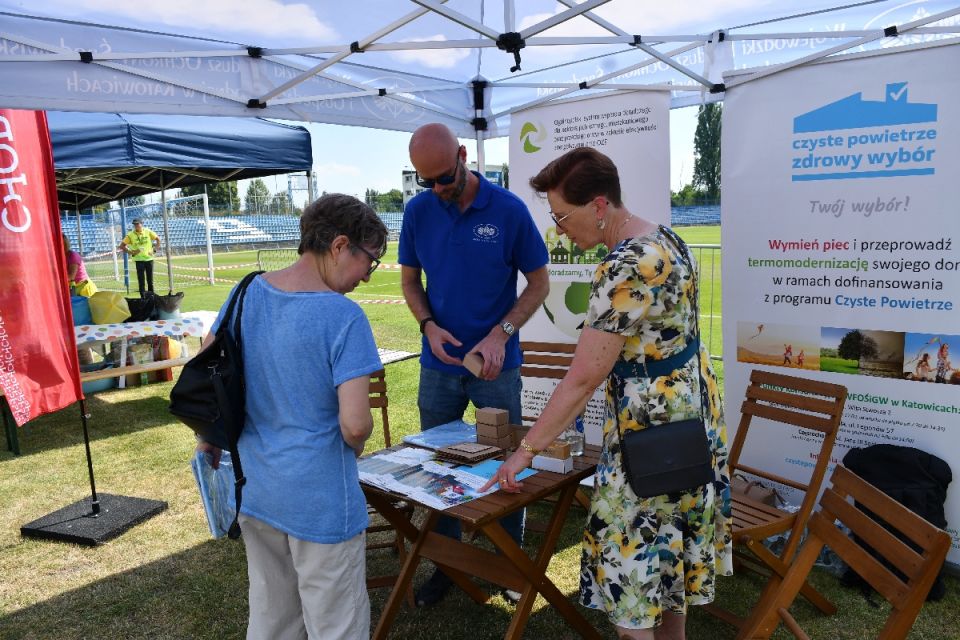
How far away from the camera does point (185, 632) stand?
2.82 m

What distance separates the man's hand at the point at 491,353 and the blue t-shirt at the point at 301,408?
98 centimetres

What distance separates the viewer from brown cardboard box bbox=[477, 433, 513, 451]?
7.76 ft

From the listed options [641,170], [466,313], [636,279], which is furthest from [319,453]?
[641,170]

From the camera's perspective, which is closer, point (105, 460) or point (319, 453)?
point (319, 453)

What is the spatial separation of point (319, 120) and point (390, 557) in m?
2.73

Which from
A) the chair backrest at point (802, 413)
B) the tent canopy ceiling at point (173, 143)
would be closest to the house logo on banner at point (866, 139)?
the chair backrest at point (802, 413)

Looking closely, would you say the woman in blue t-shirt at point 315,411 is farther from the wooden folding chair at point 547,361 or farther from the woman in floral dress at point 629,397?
the wooden folding chair at point 547,361

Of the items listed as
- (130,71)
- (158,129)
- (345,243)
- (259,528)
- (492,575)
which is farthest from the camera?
(158,129)

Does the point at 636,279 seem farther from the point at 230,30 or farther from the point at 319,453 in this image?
the point at 230,30

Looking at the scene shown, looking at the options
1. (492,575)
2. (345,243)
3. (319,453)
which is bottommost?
(492,575)

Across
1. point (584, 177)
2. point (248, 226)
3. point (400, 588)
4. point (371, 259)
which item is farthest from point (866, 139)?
point (248, 226)

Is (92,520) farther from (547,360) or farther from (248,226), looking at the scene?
(248,226)

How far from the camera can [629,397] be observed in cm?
185

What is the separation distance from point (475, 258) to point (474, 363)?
17.7 inches
